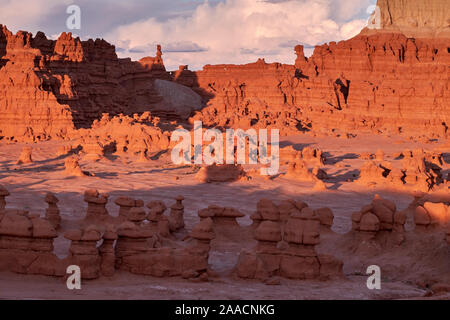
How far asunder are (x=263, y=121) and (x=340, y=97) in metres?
9.70

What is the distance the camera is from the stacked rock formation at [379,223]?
9.86 m

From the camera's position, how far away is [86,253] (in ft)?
24.8

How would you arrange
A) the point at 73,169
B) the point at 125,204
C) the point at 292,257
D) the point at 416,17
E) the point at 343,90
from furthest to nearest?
the point at 416,17 < the point at 343,90 < the point at 73,169 < the point at 125,204 < the point at 292,257

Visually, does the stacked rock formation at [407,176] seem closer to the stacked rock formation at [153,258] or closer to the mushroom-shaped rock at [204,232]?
the mushroom-shaped rock at [204,232]

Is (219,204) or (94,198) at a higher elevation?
(94,198)

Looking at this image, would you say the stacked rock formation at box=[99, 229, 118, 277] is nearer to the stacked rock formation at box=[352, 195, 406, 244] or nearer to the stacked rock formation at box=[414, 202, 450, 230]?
the stacked rock formation at box=[352, 195, 406, 244]

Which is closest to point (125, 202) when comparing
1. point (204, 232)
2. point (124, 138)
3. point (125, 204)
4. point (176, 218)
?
point (125, 204)

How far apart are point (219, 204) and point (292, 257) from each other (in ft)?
19.3

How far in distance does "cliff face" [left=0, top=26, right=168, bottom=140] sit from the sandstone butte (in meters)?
0.06

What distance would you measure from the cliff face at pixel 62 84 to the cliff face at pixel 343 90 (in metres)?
5.01

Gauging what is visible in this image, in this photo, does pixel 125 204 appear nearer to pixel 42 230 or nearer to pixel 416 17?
pixel 42 230

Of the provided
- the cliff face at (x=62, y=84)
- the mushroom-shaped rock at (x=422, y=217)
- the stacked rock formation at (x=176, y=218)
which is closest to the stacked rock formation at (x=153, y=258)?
the stacked rock formation at (x=176, y=218)

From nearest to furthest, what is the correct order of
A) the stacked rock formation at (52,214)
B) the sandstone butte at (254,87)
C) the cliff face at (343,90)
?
the stacked rock formation at (52,214)
the sandstone butte at (254,87)
the cliff face at (343,90)
